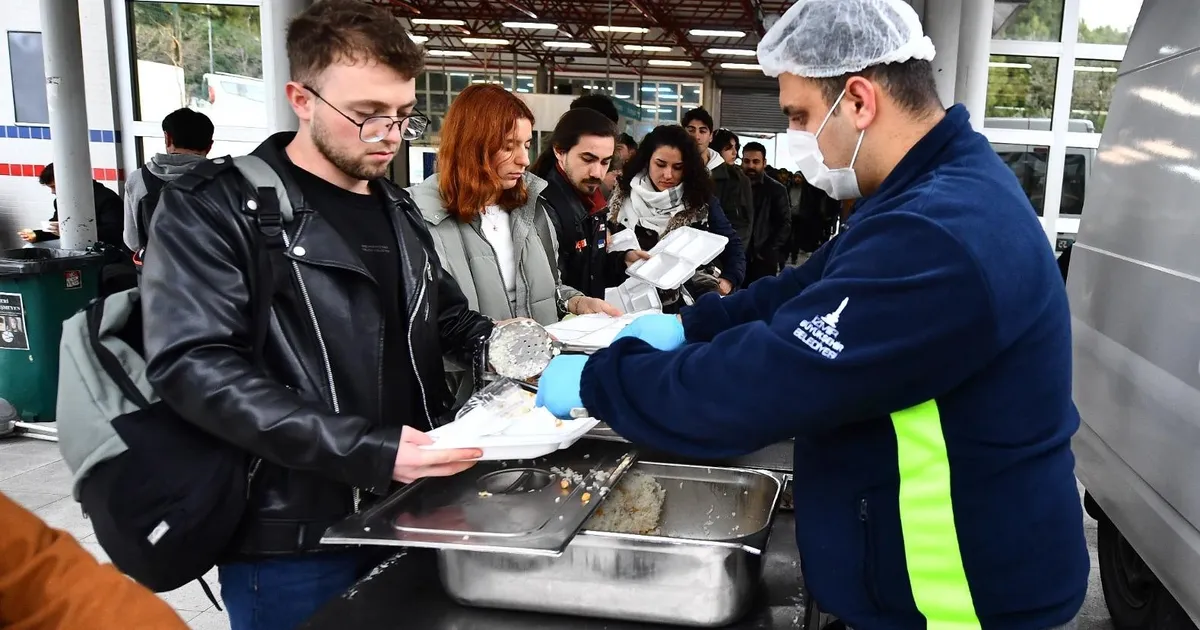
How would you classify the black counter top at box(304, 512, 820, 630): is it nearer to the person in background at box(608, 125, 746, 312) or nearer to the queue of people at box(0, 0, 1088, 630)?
the queue of people at box(0, 0, 1088, 630)

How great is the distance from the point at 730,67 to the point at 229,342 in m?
22.3

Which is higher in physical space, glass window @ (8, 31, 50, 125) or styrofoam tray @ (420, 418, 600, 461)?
glass window @ (8, 31, 50, 125)

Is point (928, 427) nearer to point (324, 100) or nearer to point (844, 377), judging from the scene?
point (844, 377)

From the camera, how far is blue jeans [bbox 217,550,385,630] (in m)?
1.50

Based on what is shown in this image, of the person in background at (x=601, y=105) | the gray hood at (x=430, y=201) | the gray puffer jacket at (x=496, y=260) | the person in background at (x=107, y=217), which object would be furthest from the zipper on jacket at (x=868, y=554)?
the person in background at (x=107, y=217)

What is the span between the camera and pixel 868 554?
1.18 metres

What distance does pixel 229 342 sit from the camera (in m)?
1.35

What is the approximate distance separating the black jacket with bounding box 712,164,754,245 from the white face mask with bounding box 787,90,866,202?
4542mm

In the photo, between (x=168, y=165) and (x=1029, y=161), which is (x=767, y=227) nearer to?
(x=1029, y=161)

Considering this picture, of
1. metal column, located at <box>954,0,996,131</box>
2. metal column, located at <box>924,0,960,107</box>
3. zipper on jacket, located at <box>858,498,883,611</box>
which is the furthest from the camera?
metal column, located at <box>954,0,996,131</box>

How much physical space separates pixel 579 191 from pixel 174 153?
271cm

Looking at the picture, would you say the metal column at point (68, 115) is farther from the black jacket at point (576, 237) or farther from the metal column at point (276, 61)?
the black jacket at point (576, 237)

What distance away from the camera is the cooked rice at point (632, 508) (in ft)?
A: 4.96

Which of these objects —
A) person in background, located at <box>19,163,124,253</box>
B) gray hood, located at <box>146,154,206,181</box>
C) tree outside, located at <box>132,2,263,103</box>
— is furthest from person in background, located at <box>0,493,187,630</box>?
tree outside, located at <box>132,2,263,103</box>
